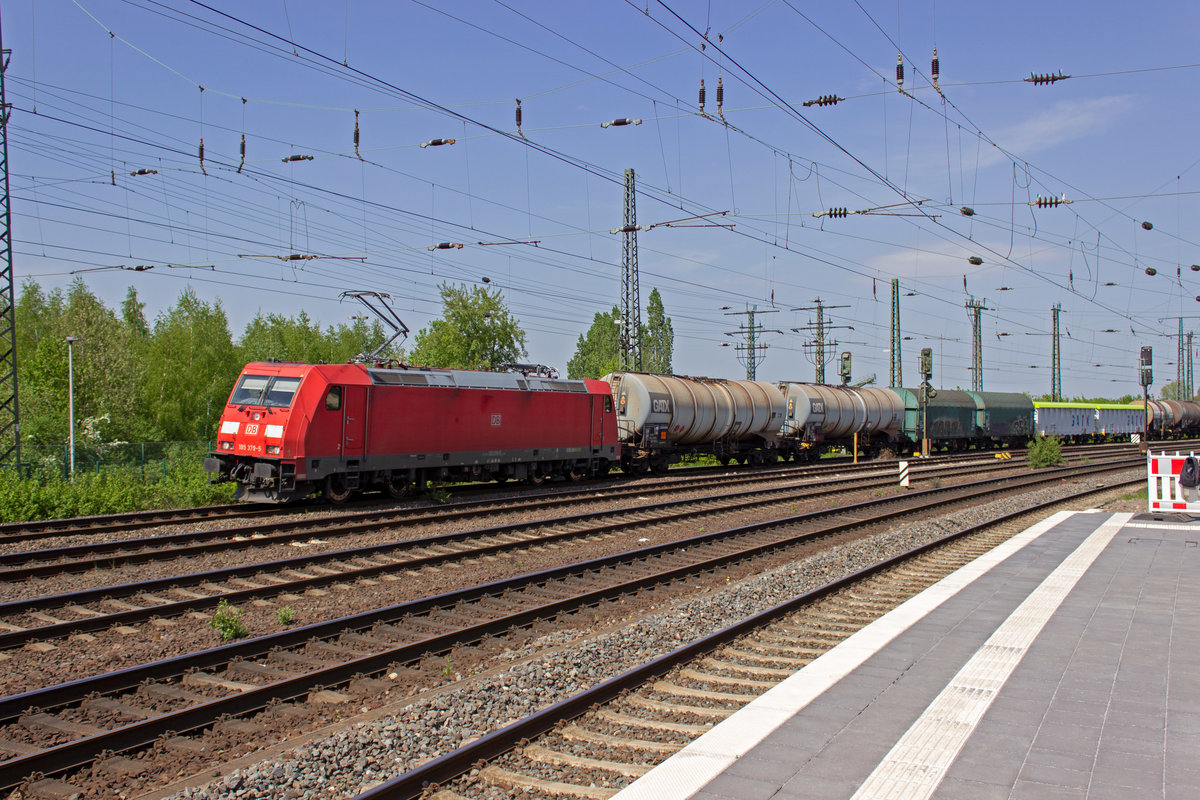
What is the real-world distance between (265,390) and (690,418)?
16.9 m

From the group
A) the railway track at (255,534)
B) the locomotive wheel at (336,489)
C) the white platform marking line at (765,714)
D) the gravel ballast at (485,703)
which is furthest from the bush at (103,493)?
the white platform marking line at (765,714)

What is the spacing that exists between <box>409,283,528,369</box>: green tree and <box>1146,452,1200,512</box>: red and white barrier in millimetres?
35648

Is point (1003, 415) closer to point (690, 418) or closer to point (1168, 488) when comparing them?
point (690, 418)

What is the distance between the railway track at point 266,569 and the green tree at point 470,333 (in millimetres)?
29804

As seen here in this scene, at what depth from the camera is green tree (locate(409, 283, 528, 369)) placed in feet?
158

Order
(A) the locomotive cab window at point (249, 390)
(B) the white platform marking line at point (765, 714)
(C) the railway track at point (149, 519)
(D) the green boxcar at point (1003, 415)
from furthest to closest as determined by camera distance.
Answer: (D) the green boxcar at point (1003, 415)
(A) the locomotive cab window at point (249, 390)
(C) the railway track at point (149, 519)
(B) the white platform marking line at point (765, 714)

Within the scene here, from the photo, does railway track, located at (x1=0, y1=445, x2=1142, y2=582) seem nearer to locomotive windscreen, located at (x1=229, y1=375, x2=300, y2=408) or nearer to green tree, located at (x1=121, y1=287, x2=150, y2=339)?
locomotive windscreen, located at (x1=229, y1=375, x2=300, y2=408)

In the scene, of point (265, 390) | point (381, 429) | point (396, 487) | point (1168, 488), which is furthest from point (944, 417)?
point (265, 390)

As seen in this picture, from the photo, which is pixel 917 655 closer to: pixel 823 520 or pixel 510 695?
pixel 510 695

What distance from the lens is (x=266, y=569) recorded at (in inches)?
493

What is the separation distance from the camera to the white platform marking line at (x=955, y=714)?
494 centimetres

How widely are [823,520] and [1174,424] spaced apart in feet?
231

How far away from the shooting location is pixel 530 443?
25312 mm

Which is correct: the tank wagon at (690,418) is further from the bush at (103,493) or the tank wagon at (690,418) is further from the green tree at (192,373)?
the green tree at (192,373)
